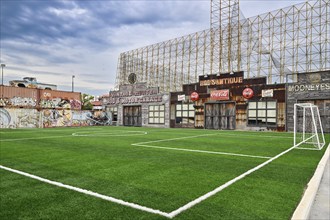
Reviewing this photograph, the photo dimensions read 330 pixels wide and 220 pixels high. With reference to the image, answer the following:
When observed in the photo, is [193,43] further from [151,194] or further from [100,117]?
[151,194]

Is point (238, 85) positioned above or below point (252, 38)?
A: below

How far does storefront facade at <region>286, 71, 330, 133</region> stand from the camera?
2411cm

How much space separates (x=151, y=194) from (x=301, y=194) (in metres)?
3.13

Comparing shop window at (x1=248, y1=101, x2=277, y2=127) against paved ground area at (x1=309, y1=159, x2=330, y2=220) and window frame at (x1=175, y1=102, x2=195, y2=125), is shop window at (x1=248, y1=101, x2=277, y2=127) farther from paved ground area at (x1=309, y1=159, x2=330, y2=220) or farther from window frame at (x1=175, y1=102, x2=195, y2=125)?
paved ground area at (x1=309, y1=159, x2=330, y2=220)

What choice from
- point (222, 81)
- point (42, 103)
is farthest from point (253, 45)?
point (42, 103)

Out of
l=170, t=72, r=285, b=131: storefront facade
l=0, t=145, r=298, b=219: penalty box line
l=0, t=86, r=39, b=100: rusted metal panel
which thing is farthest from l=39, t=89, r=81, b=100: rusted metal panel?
l=0, t=145, r=298, b=219: penalty box line

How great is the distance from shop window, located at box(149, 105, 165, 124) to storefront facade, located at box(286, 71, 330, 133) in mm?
16868

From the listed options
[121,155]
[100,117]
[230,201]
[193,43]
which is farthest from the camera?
[193,43]

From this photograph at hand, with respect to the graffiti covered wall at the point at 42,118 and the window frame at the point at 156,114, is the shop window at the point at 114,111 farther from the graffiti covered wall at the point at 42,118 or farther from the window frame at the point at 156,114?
the window frame at the point at 156,114

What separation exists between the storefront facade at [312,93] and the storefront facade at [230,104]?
0.78 m

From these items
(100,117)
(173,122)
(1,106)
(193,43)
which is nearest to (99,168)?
(173,122)

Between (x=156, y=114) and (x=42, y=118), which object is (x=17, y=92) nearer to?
(x=42, y=118)

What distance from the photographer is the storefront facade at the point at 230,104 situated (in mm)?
27155

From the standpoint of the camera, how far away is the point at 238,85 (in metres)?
29.5
